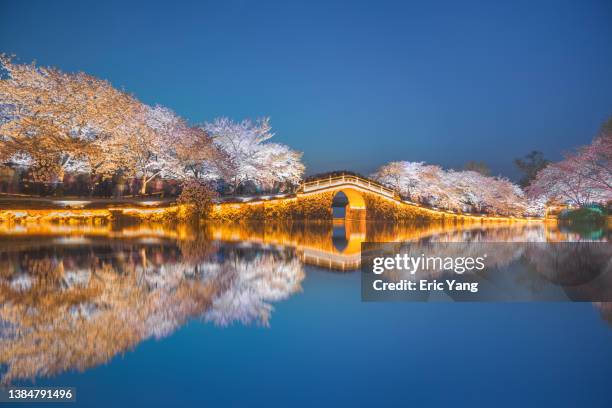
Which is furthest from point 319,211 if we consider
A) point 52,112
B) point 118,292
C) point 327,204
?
point 118,292

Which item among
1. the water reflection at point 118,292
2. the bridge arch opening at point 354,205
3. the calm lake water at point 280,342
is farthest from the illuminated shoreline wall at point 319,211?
the calm lake water at point 280,342

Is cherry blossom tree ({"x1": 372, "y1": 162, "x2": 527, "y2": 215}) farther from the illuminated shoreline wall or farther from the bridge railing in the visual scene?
the bridge railing

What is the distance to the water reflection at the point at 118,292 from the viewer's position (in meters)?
4.46

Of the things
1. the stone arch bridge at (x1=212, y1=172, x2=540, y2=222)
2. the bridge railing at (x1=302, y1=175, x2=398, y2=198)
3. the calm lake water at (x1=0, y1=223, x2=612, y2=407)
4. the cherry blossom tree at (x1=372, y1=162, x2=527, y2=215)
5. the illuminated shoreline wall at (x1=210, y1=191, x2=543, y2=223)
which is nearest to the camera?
the calm lake water at (x1=0, y1=223, x2=612, y2=407)

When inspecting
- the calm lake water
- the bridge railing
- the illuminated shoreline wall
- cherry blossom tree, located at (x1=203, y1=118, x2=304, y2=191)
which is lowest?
the calm lake water

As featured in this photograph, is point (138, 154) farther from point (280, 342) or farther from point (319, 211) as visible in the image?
point (280, 342)

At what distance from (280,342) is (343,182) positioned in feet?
82.7

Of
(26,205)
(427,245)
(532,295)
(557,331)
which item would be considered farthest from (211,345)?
(26,205)

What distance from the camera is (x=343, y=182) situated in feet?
98.0

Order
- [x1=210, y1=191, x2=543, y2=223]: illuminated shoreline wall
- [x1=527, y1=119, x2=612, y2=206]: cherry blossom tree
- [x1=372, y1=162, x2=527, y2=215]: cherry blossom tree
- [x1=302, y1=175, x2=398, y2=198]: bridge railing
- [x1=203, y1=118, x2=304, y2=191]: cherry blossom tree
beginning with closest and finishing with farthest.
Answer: [x1=527, y1=119, x2=612, y2=206]: cherry blossom tree < [x1=210, y1=191, x2=543, y2=223]: illuminated shoreline wall < [x1=302, y1=175, x2=398, y2=198]: bridge railing < [x1=203, y1=118, x2=304, y2=191]: cherry blossom tree < [x1=372, y1=162, x2=527, y2=215]: cherry blossom tree

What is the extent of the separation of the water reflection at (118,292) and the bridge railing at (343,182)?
1711 cm

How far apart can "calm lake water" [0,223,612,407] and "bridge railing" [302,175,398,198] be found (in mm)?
21105

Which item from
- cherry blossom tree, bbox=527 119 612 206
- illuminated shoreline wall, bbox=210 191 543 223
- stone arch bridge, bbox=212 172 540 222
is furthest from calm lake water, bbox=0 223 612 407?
stone arch bridge, bbox=212 172 540 222

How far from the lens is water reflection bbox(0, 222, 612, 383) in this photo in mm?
4465
